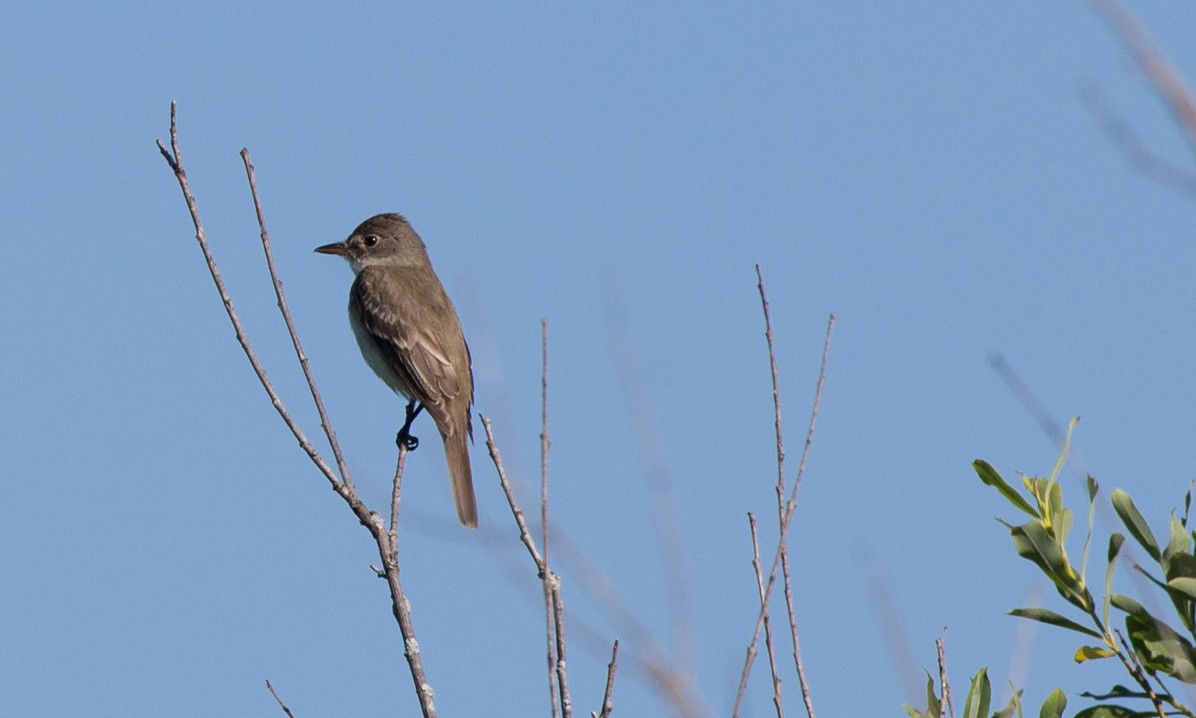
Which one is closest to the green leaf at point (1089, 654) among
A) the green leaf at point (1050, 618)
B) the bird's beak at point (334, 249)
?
the green leaf at point (1050, 618)

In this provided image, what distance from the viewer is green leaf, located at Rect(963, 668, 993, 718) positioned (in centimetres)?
363

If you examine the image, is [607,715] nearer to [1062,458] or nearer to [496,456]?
[496,456]

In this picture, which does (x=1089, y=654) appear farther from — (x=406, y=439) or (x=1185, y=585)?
(x=406, y=439)

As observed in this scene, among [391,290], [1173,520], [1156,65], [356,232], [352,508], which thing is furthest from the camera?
[356,232]

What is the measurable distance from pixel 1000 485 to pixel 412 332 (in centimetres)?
725

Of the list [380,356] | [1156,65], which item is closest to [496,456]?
[1156,65]

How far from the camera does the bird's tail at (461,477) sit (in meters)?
9.28

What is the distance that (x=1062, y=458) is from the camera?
354cm

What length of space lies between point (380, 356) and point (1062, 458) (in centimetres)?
753

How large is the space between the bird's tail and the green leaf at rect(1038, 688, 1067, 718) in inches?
230

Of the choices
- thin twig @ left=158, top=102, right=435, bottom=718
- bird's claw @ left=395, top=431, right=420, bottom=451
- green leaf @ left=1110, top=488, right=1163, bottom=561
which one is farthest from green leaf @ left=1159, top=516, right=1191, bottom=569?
bird's claw @ left=395, top=431, right=420, bottom=451

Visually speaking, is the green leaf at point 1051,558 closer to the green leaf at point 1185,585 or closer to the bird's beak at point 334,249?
the green leaf at point 1185,585

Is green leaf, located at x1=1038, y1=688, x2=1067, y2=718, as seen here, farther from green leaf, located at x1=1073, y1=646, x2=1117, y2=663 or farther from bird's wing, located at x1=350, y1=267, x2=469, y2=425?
bird's wing, located at x1=350, y1=267, x2=469, y2=425

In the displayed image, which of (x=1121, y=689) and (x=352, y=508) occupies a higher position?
(x=352, y=508)
